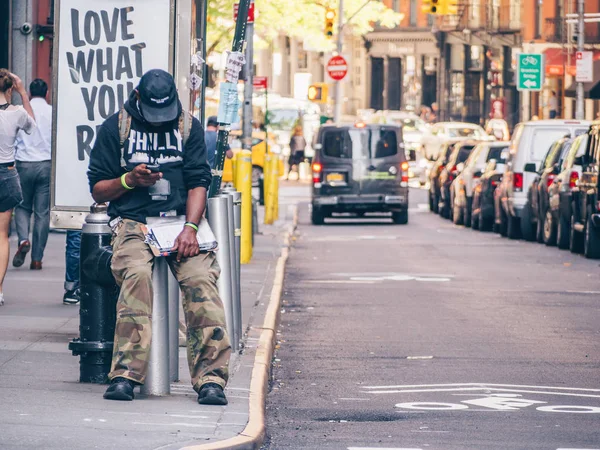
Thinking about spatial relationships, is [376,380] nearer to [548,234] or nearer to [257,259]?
[257,259]

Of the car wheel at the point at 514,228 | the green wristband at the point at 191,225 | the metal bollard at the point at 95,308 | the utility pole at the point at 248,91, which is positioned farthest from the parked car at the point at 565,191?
the green wristband at the point at 191,225

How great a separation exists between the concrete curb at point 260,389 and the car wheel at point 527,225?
11297 mm

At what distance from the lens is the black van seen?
30.6 metres

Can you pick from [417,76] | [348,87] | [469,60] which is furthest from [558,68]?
[348,87]

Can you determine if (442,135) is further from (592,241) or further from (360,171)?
(592,241)

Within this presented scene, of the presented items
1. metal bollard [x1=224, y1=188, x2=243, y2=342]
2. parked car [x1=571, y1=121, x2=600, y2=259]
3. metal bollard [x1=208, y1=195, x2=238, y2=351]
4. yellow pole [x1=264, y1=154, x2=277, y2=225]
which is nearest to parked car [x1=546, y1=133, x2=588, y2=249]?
parked car [x1=571, y1=121, x2=600, y2=259]

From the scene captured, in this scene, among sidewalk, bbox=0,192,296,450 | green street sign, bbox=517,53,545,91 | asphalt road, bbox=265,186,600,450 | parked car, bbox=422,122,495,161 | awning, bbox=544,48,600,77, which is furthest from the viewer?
parked car, bbox=422,122,495,161

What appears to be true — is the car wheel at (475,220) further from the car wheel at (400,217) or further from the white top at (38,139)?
the white top at (38,139)

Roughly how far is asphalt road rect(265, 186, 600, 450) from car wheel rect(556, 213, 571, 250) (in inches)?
73.2

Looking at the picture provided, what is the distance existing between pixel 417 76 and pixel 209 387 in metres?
70.3

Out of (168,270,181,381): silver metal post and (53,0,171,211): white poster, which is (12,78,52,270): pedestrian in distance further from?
(168,270,181,381): silver metal post

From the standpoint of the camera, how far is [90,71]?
10141mm

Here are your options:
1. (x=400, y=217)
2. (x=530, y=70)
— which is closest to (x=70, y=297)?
(x=400, y=217)

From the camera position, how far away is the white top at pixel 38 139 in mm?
14680
